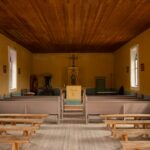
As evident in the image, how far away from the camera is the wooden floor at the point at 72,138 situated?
16.8ft

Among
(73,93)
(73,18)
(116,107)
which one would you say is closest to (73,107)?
(73,93)

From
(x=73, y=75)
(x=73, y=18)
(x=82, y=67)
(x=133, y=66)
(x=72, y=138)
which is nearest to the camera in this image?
(x=72, y=138)

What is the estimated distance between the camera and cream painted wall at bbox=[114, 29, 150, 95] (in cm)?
→ 889

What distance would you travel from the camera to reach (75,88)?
8656mm

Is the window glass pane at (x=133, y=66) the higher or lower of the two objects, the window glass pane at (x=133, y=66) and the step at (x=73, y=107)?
the higher

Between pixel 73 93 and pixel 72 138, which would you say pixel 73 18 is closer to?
pixel 73 93

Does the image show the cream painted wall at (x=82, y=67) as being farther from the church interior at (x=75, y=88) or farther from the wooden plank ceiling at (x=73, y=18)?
the wooden plank ceiling at (x=73, y=18)

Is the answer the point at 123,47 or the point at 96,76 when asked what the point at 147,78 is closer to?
the point at 123,47

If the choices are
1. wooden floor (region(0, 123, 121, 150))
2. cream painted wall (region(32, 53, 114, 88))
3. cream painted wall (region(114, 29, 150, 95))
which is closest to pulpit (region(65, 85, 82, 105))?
wooden floor (region(0, 123, 121, 150))

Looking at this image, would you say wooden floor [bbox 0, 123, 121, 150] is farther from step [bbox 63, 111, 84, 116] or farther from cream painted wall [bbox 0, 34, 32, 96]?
cream painted wall [bbox 0, 34, 32, 96]

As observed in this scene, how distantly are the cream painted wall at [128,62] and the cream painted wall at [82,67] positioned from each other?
2.43 ft

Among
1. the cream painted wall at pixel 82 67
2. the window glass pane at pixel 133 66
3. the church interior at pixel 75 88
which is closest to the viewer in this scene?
the church interior at pixel 75 88

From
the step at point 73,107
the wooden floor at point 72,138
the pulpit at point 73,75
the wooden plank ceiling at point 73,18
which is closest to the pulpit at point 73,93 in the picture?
the step at point 73,107

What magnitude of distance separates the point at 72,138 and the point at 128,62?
22.0 ft
